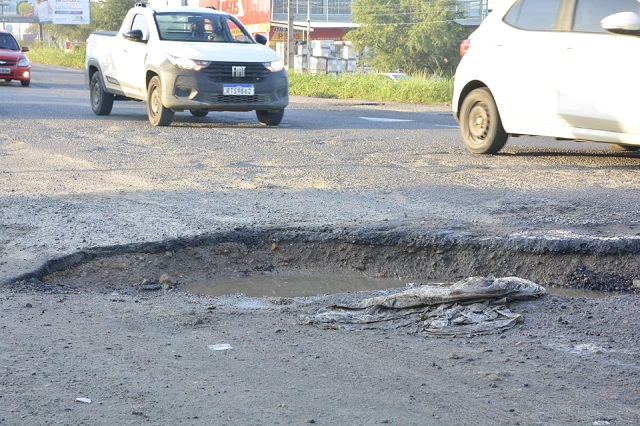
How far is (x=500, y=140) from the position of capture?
9.51 m

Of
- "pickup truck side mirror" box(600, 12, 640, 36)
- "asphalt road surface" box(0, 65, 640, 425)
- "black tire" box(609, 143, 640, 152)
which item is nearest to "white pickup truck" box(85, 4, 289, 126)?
"asphalt road surface" box(0, 65, 640, 425)

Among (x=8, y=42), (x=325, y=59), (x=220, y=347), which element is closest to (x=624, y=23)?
(x=220, y=347)

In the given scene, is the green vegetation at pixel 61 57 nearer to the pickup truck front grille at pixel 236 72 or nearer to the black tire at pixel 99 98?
the black tire at pixel 99 98

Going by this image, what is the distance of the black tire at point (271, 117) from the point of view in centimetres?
1309

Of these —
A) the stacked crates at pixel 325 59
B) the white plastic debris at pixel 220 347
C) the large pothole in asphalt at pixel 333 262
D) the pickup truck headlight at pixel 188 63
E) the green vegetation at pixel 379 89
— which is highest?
the pickup truck headlight at pixel 188 63

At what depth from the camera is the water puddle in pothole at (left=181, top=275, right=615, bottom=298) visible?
5.03 m

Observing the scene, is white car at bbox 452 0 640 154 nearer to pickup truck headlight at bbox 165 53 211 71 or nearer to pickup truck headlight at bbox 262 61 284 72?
pickup truck headlight at bbox 262 61 284 72

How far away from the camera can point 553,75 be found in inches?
342

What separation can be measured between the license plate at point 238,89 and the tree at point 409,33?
59.6 m

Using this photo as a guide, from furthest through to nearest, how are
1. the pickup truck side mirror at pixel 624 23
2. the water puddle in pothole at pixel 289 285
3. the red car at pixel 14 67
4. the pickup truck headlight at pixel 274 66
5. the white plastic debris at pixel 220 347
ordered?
the red car at pixel 14 67 < the pickup truck headlight at pixel 274 66 < the pickup truck side mirror at pixel 624 23 < the water puddle in pothole at pixel 289 285 < the white plastic debris at pixel 220 347

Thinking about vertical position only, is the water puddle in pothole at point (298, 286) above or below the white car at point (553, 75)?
below

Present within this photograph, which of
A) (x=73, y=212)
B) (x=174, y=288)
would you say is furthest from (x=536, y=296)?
(x=73, y=212)

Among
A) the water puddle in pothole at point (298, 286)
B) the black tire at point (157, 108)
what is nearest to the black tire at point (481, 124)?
the water puddle in pothole at point (298, 286)

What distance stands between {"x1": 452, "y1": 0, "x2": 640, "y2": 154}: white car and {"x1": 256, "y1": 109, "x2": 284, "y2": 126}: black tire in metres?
3.74
